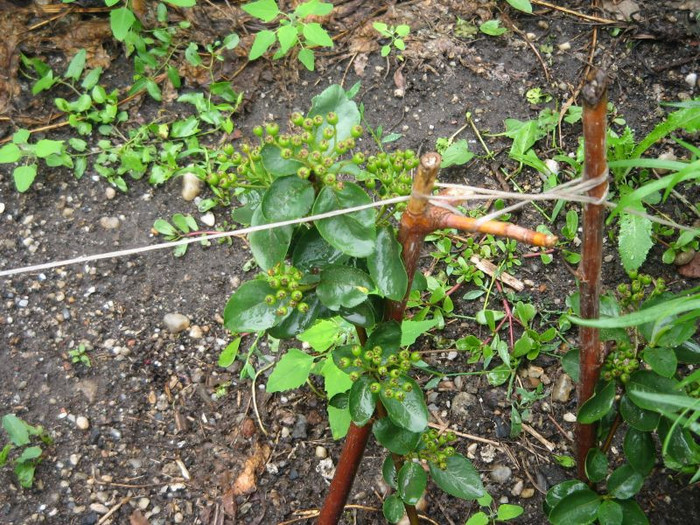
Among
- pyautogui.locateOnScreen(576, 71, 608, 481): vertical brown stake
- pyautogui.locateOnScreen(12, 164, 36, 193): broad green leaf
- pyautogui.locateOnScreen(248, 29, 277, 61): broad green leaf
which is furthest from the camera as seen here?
pyautogui.locateOnScreen(248, 29, 277, 61): broad green leaf

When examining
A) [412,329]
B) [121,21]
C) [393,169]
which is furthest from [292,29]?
[393,169]

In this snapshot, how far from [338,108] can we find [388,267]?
0.31 m

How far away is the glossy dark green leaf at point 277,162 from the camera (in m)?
1.11

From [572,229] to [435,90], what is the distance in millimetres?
762

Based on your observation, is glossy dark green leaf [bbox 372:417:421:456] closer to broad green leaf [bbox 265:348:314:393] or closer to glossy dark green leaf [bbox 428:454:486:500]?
glossy dark green leaf [bbox 428:454:486:500]

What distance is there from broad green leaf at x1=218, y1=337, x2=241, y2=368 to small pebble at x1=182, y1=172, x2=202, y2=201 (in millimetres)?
619

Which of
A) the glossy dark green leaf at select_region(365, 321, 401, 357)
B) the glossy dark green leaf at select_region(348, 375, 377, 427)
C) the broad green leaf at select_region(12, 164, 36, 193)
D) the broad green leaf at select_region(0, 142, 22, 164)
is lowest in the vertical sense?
the broad green leaf at select_region(12, 164, 36, 193)

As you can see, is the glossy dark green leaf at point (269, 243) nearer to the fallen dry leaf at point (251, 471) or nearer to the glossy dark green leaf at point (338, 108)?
the glossy dark green leaf at point (338, 108)

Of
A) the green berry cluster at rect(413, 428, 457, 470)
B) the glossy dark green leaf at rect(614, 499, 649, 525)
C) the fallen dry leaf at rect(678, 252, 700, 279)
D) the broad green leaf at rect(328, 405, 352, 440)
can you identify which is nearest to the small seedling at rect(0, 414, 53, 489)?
the broad green leaf at rect(328, 405, 352, 440)

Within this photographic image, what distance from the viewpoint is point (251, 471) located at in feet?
6.40

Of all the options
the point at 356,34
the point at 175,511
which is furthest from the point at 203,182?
the point at 175,511

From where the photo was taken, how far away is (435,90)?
8.23ft

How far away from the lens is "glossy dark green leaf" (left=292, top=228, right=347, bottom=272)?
4.10ft

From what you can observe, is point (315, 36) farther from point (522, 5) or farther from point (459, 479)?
point (459, 479)
